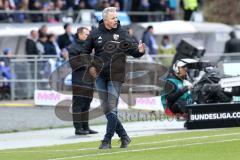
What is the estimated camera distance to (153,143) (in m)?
14.9

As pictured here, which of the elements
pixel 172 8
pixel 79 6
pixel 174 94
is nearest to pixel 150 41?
pixel 79 6

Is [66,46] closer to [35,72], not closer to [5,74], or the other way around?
[35,72]

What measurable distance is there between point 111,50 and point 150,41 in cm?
1456

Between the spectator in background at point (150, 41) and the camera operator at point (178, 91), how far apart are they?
997 cm

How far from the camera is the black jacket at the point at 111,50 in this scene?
1421cm

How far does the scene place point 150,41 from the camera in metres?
28.8

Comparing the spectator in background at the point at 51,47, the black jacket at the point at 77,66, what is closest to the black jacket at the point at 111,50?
the black jacket at the point at 77,66

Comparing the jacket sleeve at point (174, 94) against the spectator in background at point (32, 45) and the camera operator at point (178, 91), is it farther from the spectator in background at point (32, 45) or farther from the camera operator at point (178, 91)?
the spectator in background at point (32, 45)

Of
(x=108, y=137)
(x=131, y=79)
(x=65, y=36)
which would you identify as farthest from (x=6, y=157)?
(x=65, y=36)

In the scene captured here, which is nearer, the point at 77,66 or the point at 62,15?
the point at 77,66

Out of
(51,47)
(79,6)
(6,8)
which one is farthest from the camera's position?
(79,6)

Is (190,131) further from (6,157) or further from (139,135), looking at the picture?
(6,157)

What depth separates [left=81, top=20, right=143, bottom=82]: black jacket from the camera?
14.2 m

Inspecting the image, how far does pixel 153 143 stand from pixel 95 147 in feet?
3.14
